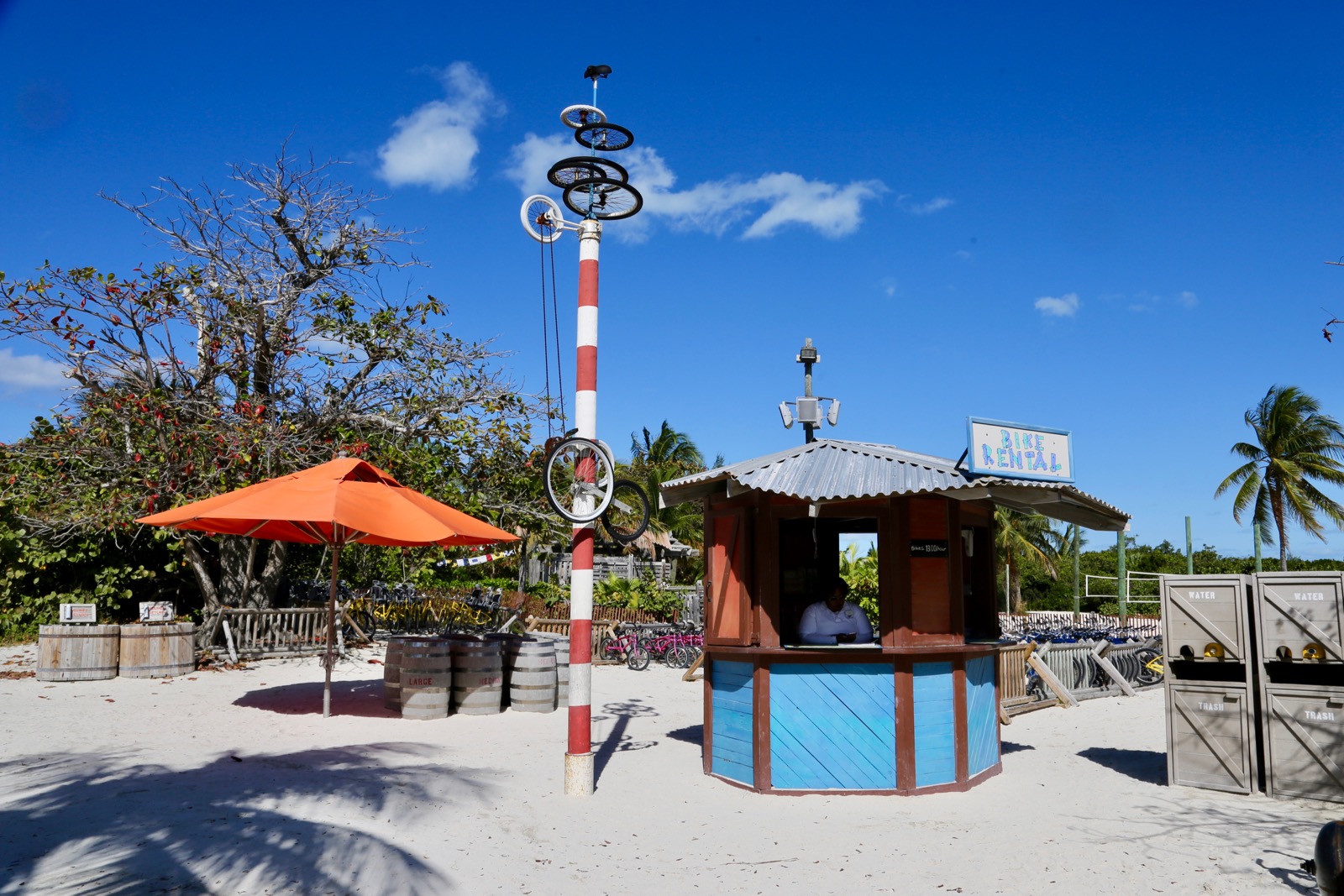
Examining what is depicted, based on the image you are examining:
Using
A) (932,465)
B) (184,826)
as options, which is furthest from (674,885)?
(932,465)

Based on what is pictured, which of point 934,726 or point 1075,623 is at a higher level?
point 934,726

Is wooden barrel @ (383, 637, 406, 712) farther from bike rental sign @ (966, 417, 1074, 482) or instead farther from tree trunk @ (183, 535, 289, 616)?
bike rental sign @ (966, 417, 1074, 482)

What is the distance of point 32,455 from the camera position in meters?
16.2

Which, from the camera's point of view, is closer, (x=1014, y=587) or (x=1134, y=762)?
(x=1134, y=762)

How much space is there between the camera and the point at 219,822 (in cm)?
634

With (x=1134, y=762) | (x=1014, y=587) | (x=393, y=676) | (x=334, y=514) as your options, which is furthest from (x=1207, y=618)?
(x=1014, y=587)

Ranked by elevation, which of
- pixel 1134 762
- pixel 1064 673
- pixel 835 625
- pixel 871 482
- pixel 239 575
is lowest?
pixel 1134 762

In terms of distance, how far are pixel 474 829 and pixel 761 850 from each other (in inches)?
79.4

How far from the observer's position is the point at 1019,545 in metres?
45.1

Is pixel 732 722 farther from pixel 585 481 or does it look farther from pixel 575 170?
pixel 575 170

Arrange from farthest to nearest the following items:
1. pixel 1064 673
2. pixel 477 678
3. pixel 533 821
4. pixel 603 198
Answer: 1. pixel 1064 673
2. pixel 477 678
3. pixel 603 198
4. pixel 533 821

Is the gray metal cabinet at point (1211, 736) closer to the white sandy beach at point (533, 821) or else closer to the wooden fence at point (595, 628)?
the white sandy beach at point (533, 821)

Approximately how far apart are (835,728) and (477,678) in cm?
547

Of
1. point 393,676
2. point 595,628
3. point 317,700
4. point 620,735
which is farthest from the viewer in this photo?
point 595,628
